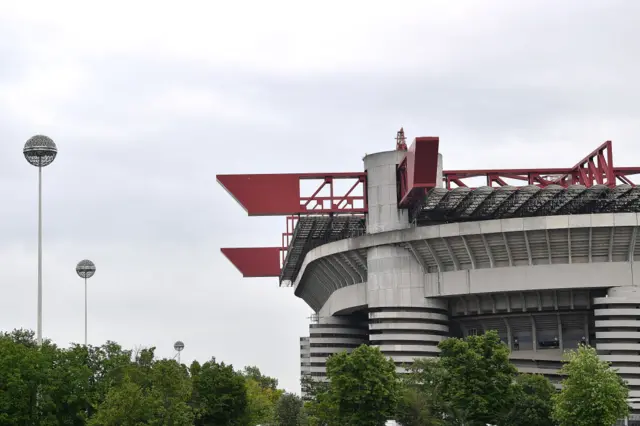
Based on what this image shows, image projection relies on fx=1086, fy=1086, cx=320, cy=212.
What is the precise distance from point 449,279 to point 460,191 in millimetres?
8087

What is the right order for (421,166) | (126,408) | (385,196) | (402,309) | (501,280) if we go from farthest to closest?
(385,196), (402,309), (501,280), (421,166), (126,408)

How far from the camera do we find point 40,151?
68.8m

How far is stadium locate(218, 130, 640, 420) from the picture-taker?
80.6 m

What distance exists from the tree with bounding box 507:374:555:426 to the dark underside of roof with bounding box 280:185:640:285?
1551 cm

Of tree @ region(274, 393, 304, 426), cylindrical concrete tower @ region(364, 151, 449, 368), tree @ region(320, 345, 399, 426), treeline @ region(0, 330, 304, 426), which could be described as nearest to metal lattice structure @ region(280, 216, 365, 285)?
cylindrical concrete tower @ region(364, 151, 449, 368)

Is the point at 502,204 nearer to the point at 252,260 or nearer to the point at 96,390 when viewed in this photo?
the point at 96,390

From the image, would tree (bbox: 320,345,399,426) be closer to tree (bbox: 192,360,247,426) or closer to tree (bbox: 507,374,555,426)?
tree (bbox: 507,374,555,426)

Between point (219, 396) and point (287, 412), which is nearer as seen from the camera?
point (219, 396)

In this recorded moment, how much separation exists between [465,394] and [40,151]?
30733 mm

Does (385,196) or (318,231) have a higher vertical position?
(385,196)

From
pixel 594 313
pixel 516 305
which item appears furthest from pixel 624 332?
pixel 516 305

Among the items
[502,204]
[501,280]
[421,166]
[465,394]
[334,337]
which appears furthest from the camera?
[334,337]

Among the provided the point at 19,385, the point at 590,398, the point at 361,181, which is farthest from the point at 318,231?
the point at 19,385

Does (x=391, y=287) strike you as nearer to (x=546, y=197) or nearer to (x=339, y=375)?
(x=546, y=197)
